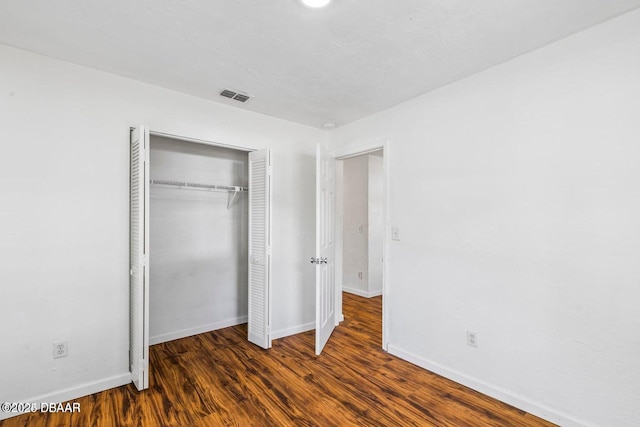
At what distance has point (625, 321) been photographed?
67.9 inches

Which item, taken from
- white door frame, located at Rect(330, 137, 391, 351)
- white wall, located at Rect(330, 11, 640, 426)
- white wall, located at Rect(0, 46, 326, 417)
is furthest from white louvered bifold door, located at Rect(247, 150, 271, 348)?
white wall, located at Rect(330, 11, 640, 426)

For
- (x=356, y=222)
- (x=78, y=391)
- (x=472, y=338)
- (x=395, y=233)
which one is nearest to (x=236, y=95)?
(x=395, y=233)

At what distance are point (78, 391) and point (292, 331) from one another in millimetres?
1976

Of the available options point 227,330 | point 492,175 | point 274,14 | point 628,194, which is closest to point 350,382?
point 227,330

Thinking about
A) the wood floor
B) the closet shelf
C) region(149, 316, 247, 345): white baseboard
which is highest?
the closet shelf

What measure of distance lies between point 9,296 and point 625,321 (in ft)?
12.6

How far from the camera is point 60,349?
2199 millimetres

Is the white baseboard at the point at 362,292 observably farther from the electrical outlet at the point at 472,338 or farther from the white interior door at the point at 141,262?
the white interior door at the point at 141,262

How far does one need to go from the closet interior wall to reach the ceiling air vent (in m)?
0.93

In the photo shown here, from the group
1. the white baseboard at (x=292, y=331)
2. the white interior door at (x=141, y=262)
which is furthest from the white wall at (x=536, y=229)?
the white interior door at (x=141, y=262)

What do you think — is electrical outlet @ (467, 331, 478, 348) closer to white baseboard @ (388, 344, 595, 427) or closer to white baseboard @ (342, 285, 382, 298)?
white baseboard @ (388, 344, 595, 427)

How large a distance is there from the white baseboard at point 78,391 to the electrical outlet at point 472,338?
9.05 feet

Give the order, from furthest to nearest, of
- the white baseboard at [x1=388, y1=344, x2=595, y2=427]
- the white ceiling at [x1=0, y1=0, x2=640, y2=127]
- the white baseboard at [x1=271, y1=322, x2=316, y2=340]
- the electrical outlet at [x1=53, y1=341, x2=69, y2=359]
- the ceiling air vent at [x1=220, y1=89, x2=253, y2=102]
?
the white baseboard at [x1=271, y1=322, x2=316, y2=340]
the ceiling air vent at [x1=220, y1=89, x2=253, y2=102]
the electrical outlet at [x1=53, y1=341, x2=69, y2=359]
the white baseboard at [x1=388, y1=344, x2=595, y2=427]
the white ceiling at [x1=0, y1=0, x2=640, y2=127]

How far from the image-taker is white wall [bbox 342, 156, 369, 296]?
5254 mm
